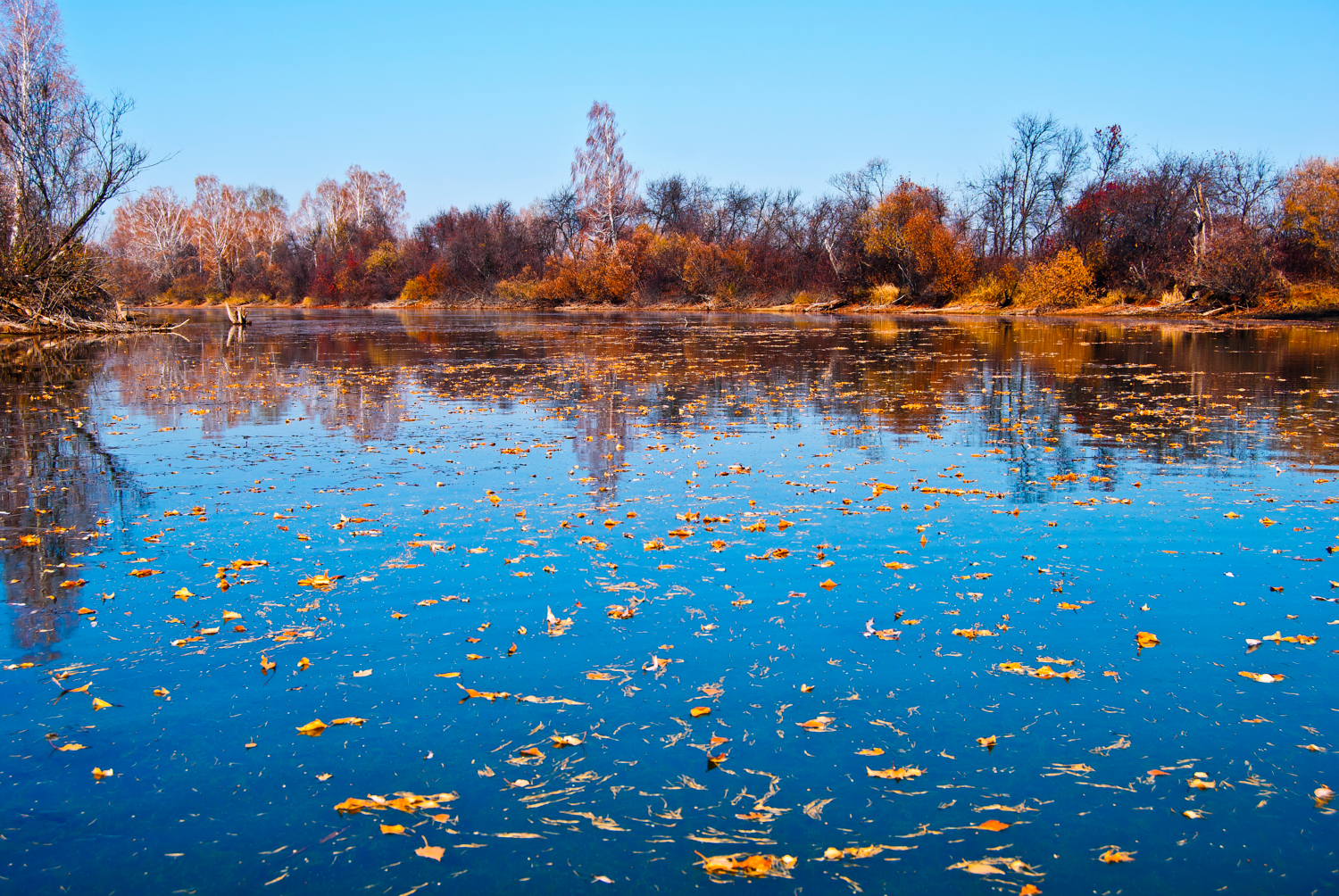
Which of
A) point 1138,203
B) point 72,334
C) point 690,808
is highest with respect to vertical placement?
point 1138,203

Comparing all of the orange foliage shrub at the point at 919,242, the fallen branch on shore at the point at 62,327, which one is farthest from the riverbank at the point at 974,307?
the orange foliage shrub at the point at 919,242

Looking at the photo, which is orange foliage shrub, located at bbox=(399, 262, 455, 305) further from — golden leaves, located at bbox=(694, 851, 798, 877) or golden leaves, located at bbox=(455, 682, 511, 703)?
golden leaves, located at bbox=(694, 851, 798, 877)

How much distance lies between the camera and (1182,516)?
7559 millimetres

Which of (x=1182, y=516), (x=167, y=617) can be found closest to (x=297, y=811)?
(x=167, y=617)

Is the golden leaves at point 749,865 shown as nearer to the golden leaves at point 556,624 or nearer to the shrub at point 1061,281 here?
the golden leaves at point 556,624

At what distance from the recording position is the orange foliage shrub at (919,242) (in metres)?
54.2

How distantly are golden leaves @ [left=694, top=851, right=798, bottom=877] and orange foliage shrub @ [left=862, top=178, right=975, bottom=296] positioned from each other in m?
55.3

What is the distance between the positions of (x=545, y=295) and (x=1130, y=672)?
220ft

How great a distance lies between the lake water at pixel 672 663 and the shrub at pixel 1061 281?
→ 1564 inches

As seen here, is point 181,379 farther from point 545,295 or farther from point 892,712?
point 545,295

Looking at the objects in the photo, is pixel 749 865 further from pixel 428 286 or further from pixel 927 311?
pixel 428 286

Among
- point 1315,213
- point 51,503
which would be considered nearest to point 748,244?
point 1315,213

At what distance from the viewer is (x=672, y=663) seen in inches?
187

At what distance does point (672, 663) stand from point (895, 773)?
1446mm
